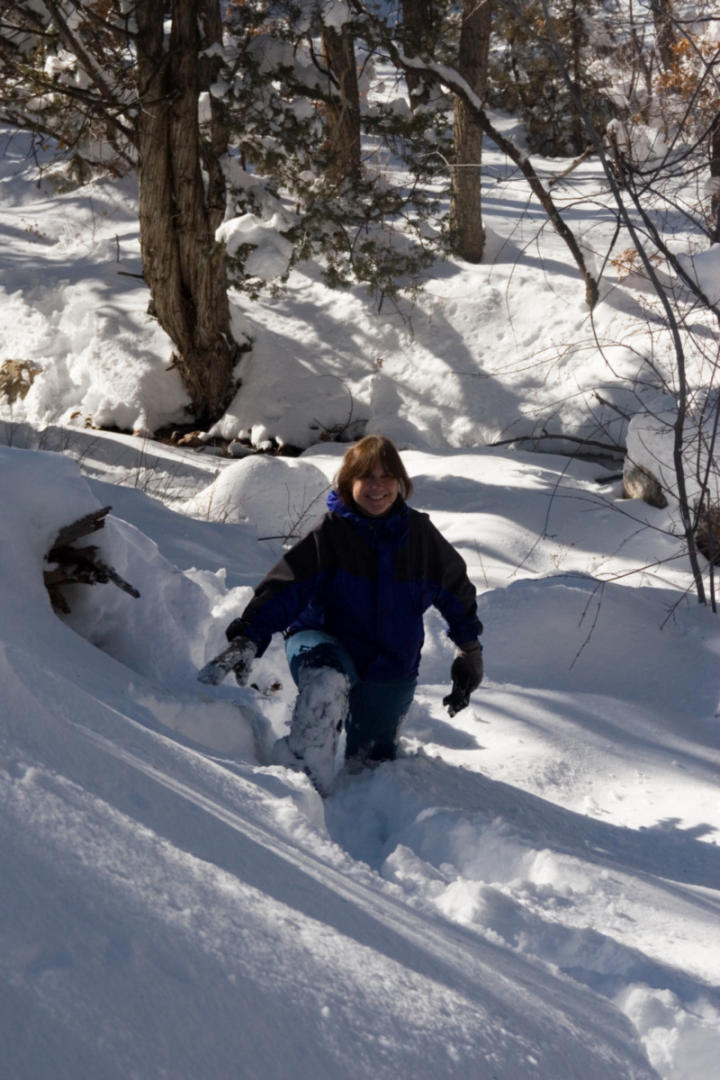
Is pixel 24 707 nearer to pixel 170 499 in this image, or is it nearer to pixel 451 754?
pixel 451 754

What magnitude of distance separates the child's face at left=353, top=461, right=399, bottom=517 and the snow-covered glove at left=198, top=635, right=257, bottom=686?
0.60 metres

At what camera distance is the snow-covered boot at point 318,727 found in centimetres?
308

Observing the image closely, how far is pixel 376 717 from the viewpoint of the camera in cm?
346

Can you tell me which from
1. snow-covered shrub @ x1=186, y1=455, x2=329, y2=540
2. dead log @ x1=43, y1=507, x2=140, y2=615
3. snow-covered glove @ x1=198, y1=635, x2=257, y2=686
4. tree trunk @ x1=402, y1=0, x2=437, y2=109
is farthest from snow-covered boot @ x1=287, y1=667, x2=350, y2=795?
tree trunk @ x1=402, y1=0, x2=437, y2=109

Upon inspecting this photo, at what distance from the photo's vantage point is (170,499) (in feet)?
28.6

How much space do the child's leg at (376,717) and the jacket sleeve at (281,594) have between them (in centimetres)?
38

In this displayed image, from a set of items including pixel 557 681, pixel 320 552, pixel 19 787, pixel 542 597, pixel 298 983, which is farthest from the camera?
pixel 542 597

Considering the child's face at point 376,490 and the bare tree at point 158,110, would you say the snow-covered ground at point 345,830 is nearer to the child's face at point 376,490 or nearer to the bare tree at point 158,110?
the child's face at point 376,490

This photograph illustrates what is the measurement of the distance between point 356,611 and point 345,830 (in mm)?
741

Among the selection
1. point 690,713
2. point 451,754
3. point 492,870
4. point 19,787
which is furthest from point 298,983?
point 690,713

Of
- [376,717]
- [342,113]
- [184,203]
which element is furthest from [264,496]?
[376,717]

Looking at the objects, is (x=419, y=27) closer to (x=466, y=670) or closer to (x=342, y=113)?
(x=342, y=113)

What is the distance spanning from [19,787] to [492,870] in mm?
1641

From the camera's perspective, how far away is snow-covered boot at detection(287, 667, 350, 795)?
3082 millimetres
